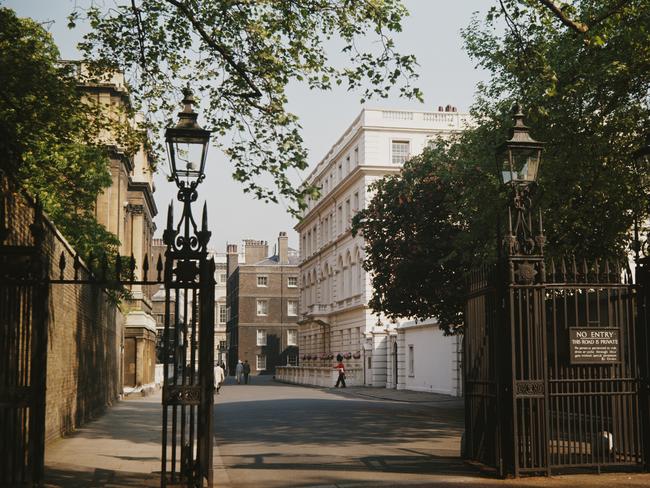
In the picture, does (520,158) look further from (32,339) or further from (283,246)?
(283,246)

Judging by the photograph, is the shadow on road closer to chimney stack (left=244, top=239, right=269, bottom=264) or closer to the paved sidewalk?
the paved sidewalk

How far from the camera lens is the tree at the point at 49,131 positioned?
1438cm

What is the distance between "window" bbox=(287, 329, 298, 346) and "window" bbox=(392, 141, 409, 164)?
41.9 meters

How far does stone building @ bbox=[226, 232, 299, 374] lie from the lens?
9044cm

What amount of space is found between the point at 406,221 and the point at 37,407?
20.1 m

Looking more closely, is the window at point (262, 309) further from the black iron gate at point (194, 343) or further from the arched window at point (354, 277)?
the black iron gate at point (194, 343)

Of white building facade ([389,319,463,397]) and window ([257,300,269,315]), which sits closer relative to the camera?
white building facade ([389,319,463,397])

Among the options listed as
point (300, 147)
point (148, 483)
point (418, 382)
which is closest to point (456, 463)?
point (148, 483)

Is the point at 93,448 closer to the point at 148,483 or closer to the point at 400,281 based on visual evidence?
the point at 148,483

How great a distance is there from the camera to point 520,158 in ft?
36.4

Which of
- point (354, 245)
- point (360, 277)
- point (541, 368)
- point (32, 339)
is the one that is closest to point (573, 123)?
point (541, 368)

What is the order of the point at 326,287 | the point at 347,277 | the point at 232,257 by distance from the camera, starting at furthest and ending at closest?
the point at 232,257, the point at 326,287, the point at 347,277

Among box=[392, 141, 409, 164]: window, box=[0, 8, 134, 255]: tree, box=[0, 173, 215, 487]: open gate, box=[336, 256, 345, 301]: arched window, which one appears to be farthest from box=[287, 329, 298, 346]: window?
box=[0, 173, 215, 487]: open gate

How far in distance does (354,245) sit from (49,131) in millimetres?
41125
